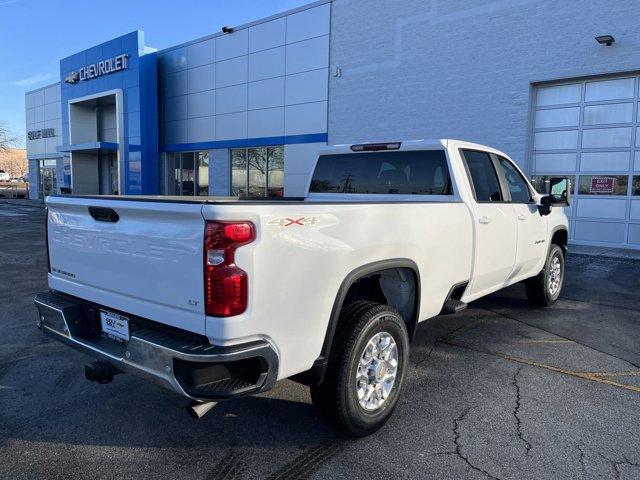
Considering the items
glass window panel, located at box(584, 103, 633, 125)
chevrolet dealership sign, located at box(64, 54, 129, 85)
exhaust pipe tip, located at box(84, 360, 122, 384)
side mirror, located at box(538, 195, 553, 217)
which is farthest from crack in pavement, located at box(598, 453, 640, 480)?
chevrolet dealership sign, located at box(64, 54, 129, 85)

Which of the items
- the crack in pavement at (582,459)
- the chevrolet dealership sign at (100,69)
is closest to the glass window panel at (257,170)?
the chevrolet dealership sign at (100,69)

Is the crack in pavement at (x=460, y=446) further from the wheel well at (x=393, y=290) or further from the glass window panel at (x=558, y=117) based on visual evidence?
the glass window panel at (x=558, y=117)

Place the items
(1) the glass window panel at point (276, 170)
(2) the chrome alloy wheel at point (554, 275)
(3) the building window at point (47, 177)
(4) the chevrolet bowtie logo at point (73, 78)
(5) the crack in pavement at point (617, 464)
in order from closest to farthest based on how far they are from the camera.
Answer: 1. (5) the crack in pavement at point (617, 464)
2. (2) the chrome alloy wheel at point (554, 275)
3. (1) the glass window panel at point (276, 170)
4. (4) the chevrolet bowtie logo at point (73, 78)
5. (3) the building window at point (47, 177)

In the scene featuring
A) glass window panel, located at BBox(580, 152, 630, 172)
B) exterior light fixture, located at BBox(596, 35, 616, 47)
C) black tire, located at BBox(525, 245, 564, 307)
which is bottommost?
black tire, located at BBox(525, 245, 564, 307)

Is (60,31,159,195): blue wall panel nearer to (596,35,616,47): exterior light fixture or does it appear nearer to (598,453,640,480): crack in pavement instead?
(596,35,616,47): exterior light fixture

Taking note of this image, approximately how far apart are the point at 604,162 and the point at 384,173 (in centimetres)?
967

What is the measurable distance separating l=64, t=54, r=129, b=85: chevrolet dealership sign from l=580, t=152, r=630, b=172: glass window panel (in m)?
18.6

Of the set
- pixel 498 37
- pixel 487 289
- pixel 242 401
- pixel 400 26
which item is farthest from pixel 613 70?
pixel 242 401

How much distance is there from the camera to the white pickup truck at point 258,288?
2527 millimetres

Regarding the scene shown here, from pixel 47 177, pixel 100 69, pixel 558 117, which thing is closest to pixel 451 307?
pixel 558 117

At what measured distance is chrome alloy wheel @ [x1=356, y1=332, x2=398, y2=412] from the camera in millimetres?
3234

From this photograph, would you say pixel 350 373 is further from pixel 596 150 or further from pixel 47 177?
pixel 47 177

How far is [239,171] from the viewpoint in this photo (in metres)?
20.5

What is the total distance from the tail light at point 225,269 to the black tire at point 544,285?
16.1 ft
